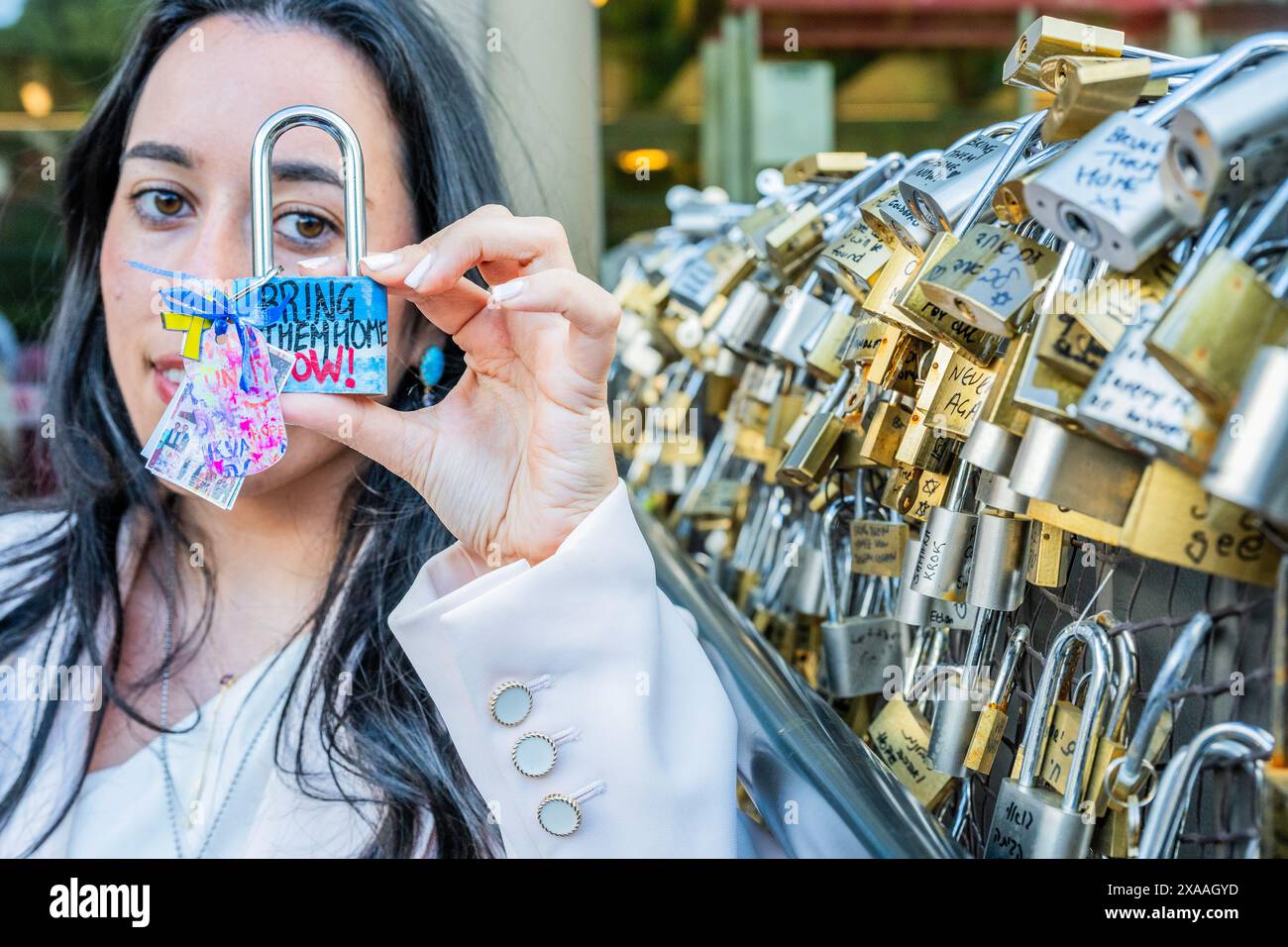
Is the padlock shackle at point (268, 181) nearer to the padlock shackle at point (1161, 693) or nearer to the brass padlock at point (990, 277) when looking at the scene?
the brass padlock at point (990, 277)

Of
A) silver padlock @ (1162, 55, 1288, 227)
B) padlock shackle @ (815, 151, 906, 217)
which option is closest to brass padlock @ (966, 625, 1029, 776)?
silver padlock @ (1162, 55, 1288, 227)

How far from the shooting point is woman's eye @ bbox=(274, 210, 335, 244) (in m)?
1.06

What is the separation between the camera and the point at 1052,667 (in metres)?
0.65

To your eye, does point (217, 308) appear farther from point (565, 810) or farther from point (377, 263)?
point (565, 810)

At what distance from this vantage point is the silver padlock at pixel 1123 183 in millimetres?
492

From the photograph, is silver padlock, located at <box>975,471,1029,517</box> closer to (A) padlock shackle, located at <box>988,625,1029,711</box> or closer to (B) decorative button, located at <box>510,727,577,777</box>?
(A) padlock shackle, located at <box>988,625,1029,711</box>

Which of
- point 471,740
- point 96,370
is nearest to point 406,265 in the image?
point 471,740

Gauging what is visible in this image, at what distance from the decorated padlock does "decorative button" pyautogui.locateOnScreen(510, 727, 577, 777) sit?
10.5 inches

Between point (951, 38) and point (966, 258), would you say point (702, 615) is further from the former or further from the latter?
point (951, 38)

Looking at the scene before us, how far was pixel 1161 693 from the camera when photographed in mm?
544

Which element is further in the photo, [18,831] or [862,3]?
[862,3]

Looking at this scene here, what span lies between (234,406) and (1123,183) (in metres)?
0.56

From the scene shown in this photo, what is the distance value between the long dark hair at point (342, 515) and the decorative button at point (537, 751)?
0.69ft
